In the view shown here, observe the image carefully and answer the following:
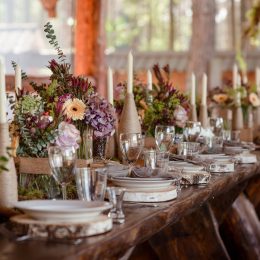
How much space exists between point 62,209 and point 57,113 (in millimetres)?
648

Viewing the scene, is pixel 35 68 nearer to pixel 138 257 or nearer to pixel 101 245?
pixel 138 257

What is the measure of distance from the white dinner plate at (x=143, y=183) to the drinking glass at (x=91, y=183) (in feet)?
1.04

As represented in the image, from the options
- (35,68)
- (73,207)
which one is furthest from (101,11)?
(73,207)

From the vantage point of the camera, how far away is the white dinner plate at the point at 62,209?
6.01 ft

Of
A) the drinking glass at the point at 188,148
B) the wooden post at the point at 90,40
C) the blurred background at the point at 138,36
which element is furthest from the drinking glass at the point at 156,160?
the wooden post at the point at 90,40

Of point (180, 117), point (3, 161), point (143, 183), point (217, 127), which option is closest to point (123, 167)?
point (143, 183)

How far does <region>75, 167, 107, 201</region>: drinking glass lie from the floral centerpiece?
65.2 inches

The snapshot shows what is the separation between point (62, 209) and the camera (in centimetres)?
187

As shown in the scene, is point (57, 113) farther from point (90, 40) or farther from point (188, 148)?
point (90, 40)

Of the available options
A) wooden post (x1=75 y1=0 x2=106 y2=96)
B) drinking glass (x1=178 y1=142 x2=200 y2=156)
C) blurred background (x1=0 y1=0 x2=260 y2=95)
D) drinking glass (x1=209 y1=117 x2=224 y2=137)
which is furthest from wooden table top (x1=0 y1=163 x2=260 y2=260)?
wooden post (x1=75 y1=0 x2=106 y2=96)

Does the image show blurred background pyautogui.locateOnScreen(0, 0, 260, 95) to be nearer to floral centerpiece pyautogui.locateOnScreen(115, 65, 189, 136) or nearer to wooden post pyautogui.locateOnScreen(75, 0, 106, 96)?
wooden post pyautogui.locateOnScreen(75, 0, 106, 96)

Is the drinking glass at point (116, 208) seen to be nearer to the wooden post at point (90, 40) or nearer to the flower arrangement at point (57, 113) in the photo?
the flower arrangement at point (57, 113)

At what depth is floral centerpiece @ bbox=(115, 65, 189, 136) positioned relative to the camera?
3.74m

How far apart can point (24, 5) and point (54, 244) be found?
430 inches
